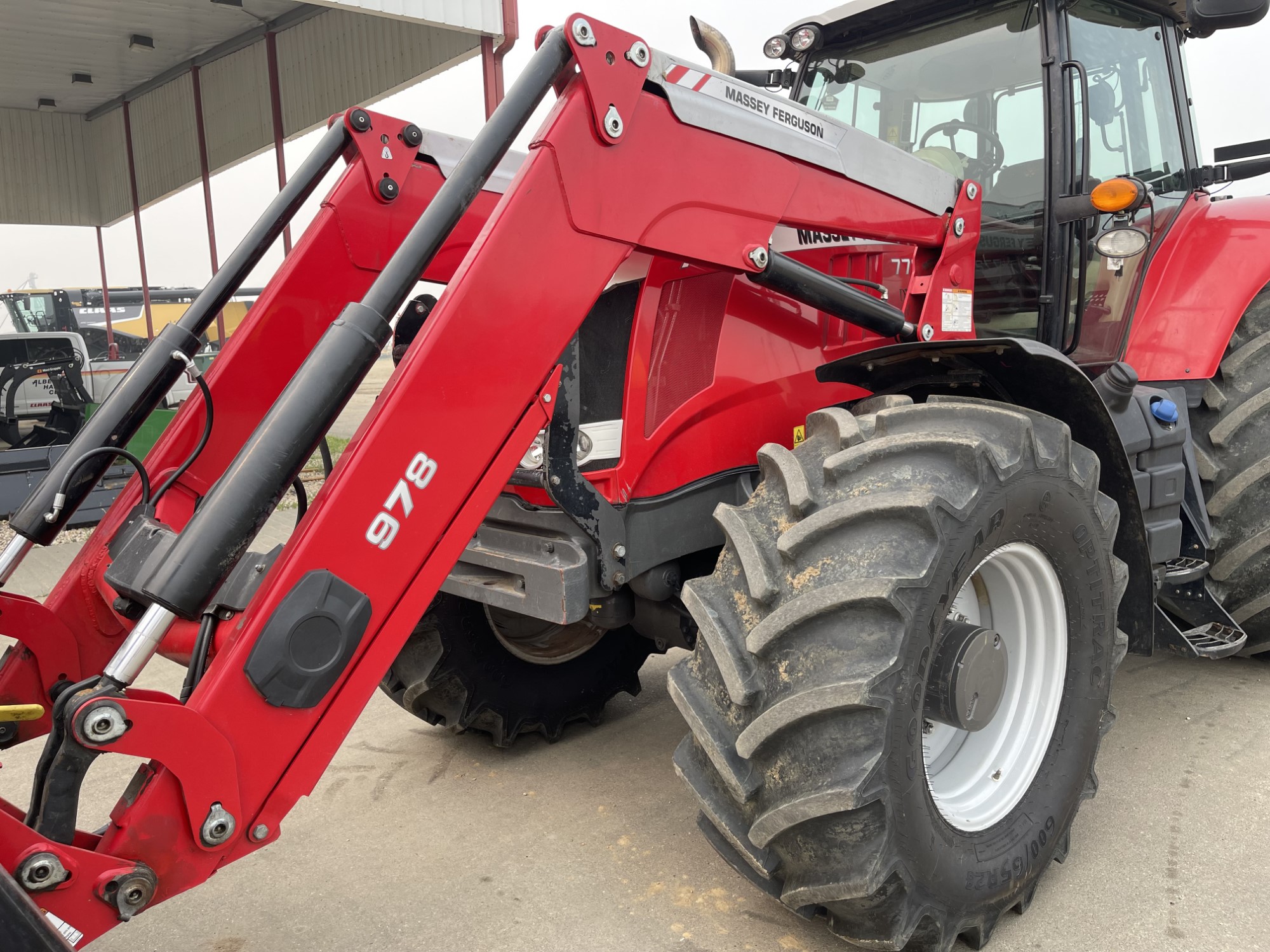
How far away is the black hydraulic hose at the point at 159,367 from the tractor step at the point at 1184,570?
272 cm

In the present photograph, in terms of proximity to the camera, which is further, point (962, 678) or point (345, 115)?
point (345, 115)

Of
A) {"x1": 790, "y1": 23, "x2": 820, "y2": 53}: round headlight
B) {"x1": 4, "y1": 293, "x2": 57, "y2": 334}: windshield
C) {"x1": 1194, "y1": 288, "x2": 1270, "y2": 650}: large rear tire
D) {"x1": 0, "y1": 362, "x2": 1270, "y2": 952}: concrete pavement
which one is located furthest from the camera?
{"x1": 4, "y1": 293, "x2": 57, "y2": 334}: windshield

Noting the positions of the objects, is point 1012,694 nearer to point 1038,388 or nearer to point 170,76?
point 1038,388

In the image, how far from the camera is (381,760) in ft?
10.5

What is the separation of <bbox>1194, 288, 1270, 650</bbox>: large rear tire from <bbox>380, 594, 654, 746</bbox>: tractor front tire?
1.93m

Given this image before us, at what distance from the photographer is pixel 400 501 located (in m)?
1.73

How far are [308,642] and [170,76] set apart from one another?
43.6 ft

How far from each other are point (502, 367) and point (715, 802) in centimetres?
95

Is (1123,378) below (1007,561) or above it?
above

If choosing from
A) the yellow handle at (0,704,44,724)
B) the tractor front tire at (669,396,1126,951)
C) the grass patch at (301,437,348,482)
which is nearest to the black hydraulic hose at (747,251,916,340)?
the tractor front tire at (669,396,1126,951)

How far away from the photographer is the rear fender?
3.14 m

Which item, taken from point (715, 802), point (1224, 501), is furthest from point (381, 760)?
point (1224, 501)

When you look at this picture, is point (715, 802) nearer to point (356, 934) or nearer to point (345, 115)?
point (356, 934)

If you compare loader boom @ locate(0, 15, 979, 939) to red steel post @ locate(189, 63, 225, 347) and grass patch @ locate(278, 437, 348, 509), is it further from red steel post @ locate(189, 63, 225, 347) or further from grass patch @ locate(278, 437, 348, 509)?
red steel post @ locate(189, 63, 225, 347)
